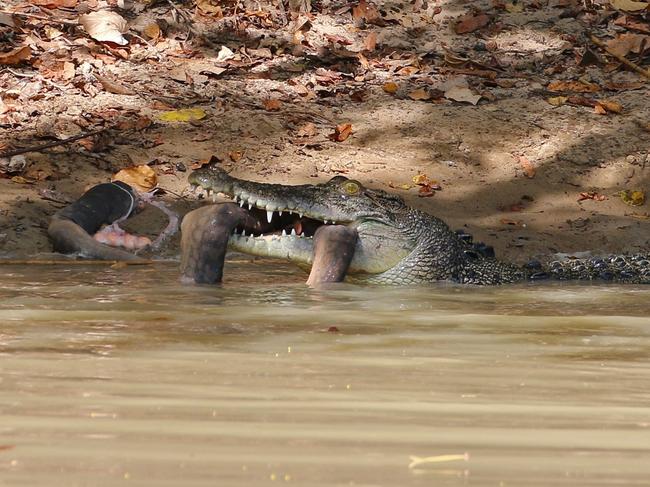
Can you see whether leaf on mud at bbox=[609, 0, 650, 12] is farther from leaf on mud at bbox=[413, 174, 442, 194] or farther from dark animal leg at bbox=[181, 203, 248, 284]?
dark animal leg at bbox=[181, 203, 248, 284]

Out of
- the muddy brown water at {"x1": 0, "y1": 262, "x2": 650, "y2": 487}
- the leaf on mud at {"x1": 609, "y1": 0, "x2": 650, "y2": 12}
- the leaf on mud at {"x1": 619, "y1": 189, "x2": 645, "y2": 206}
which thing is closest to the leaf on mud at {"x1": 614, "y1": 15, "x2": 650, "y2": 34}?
the leaf on mud at {"x1": 609, "y1": 0, "x2": 650, "y2": 12}

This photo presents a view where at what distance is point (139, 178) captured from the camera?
9.69 m

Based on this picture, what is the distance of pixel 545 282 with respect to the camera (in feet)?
26.5

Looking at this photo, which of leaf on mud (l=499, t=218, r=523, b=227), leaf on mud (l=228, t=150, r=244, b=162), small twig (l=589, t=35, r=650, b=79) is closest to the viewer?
leaf on mud (l=499, t=218, r=523, b=227)

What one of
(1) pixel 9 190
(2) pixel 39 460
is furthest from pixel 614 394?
(1) pixel 9 190

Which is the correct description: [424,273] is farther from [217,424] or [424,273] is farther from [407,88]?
[217,424]

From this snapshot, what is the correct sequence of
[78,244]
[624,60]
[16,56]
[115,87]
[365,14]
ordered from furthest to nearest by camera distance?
[365,14], [624,60], [16,56], [115,87], [78,244]

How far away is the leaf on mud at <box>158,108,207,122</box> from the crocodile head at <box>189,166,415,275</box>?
314 cm

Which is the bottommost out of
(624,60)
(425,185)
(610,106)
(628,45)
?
(425,185)

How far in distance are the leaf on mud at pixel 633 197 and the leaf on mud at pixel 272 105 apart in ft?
9.48

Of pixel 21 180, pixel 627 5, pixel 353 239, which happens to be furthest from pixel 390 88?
pixel 353 239

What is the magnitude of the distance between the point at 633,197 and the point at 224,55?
387 cm

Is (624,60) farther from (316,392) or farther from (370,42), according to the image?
(316,392)

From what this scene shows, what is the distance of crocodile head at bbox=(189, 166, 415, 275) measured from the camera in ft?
23.4
